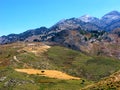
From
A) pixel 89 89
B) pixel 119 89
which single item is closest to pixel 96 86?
pixel 89 89

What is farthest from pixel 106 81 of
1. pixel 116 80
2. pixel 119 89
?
pixel 119 89

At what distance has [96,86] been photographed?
5477 inches

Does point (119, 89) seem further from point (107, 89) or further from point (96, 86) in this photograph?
point (96, 86)

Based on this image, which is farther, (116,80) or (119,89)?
(116,80)

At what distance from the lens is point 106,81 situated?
13975 cm

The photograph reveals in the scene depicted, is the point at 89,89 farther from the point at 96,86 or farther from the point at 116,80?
the point at 116,80

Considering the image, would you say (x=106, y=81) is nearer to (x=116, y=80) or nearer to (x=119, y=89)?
(x=116, y=80)

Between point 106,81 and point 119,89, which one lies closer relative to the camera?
point 119,89

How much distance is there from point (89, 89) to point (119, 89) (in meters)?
16.6

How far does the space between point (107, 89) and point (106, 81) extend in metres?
9.17

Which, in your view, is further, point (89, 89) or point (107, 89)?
point (89, 89)

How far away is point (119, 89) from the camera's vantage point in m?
127

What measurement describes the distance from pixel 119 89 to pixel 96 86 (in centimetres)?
1426

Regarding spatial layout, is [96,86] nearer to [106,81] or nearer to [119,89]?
[106,81]
